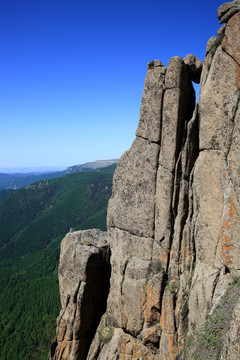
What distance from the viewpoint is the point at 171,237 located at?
60.9ft

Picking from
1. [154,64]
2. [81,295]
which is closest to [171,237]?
[81,295]

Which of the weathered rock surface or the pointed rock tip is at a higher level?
the pointed rock tip

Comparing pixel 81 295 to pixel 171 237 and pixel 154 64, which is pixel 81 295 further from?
pixel 154 64

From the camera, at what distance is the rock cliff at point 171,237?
14508mm

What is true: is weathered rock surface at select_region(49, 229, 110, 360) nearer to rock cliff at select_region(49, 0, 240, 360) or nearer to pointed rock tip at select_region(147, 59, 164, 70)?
rock cliff at select_region(49, 0, 240, 360)

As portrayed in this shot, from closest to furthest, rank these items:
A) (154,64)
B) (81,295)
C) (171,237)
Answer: (171,237), (154,64), (81,295)

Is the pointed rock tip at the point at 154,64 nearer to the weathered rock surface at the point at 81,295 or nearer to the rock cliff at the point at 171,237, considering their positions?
the rock cliff at the point at 171,237

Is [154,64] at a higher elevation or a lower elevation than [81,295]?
higher

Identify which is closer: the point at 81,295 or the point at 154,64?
the point at 154,64

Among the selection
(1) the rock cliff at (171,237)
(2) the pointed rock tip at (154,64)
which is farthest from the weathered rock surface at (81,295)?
(2) the pointed rock tip at (154,64)

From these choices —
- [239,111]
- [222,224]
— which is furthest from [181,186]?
[239,111]

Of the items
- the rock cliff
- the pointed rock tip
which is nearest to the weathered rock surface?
the rock cliff

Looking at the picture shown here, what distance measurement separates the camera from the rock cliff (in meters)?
14.5

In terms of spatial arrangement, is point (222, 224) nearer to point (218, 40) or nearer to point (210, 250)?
point (210, 250)
